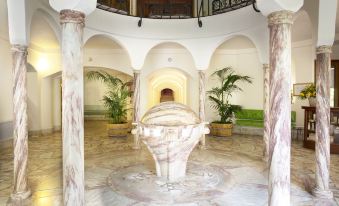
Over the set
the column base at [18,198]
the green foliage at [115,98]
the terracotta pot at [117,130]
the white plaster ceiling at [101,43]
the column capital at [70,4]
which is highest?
the white plaster ceiling at [101,43]

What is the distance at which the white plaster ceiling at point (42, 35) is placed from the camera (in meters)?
7.77

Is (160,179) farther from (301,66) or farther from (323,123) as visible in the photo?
(301,66)

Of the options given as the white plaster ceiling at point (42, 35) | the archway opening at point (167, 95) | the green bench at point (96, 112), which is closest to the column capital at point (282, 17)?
the white plaster ceiling at point (42, 35)

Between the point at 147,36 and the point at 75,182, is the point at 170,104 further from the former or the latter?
the point at 147,36

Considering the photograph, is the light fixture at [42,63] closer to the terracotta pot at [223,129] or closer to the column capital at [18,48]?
the column capital at [18,48]

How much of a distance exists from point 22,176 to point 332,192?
6.12 m

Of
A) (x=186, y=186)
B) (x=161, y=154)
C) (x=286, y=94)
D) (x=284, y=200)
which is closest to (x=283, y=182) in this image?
(x=284, y=200)

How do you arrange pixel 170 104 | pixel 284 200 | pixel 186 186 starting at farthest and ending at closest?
pixel 170 104, pixel 186 186, pixel 284 200

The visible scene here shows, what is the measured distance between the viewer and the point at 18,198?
477 cm

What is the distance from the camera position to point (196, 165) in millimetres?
6957

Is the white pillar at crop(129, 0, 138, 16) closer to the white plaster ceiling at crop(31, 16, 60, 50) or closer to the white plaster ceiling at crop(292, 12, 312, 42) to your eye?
the white plaster ceiling at crop(31, 16, 60, 50)

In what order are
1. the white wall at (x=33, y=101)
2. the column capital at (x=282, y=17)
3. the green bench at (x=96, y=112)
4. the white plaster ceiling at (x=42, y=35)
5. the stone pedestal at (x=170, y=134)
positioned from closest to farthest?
the column capital at (x=282, y=17) < the stone pedestal at (x=170, y=134) < the white plaster ceiling at (x=42, y=35) < the white wall at (x=33, y=101) < the green bench at (x=96, y=112)

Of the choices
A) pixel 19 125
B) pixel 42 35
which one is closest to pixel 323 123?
pixel 19 125

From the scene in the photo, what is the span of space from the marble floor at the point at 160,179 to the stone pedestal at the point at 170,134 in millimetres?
376
